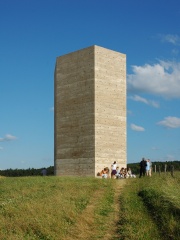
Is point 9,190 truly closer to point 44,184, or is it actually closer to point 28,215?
point 44,184

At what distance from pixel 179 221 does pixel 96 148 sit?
20.6 meters

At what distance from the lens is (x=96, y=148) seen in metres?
32.7

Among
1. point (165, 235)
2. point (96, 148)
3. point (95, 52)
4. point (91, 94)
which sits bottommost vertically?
point (165, 235)

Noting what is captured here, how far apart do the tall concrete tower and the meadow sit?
44.5ft

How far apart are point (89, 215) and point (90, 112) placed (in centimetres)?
1942

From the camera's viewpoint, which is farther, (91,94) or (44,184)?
(91,94)

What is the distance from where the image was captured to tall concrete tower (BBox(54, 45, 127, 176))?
109 feet

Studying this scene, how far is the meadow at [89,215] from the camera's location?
11812 millimetres

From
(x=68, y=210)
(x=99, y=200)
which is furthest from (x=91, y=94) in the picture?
(x=68, y=210)

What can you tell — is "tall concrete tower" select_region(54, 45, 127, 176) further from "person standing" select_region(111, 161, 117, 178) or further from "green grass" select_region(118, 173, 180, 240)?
"green grass" select_region(118, 173, 180, 240)

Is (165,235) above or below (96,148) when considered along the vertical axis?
below

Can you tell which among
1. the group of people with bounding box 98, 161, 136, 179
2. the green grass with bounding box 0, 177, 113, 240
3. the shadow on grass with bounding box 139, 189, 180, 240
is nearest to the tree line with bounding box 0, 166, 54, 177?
the group of people with bounding box 98, 161, 136, 179

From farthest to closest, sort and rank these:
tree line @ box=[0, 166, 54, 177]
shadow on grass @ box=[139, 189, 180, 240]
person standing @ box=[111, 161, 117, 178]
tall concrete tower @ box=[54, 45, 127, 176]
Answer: tree line @ box=[0, 166, 54, 177] → tall concrete tower @ box=[54, 45, 127, 176] → person standing @ box=[111, 161, 117, 178] → shadow on grass @ box=[139, 189, 180, 240]

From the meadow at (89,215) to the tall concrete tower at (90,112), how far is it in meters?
13.6
